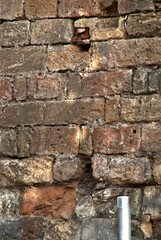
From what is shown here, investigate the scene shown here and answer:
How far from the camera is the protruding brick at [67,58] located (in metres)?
4.10

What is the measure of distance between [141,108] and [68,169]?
89 centimetres

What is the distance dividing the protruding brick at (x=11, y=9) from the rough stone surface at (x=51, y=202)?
1725 millimetres

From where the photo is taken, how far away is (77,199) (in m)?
3.99

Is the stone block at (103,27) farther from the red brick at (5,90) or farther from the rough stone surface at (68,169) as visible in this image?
the rough stone surface at (68,169)

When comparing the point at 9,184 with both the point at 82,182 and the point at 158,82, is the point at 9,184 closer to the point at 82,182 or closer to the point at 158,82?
the point at 82,182

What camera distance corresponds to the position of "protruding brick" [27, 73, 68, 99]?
13.5 ft

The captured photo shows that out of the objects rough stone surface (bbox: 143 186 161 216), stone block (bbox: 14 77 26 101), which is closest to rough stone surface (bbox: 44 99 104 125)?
stone block (bbox: 14 77 26 101)

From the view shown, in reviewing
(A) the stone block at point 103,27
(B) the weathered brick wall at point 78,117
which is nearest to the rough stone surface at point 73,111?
(B) the weathered brick wall at point 78,117

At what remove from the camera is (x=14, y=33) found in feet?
14.0

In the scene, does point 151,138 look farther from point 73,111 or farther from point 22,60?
point 22,60

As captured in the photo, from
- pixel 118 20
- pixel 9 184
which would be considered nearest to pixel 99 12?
pixel 118 20

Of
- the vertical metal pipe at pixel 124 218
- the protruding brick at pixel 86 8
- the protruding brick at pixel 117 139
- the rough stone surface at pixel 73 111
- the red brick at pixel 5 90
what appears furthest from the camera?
the red brick at pixel 5 90

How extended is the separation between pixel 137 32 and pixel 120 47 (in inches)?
8.1

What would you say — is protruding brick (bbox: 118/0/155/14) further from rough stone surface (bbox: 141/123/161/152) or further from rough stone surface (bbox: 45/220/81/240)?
rough stone surface (bbox: 45/220/81/240)
